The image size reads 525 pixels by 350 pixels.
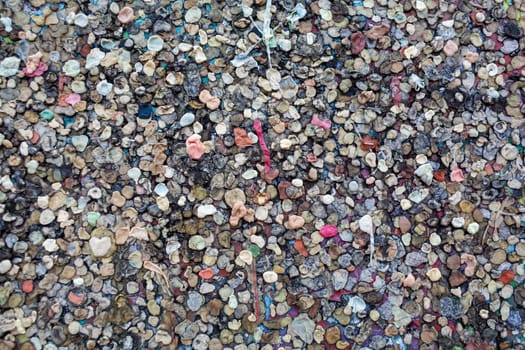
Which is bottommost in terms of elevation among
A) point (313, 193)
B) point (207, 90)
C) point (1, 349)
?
point (1, 349)

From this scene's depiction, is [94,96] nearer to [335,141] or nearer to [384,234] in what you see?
[335,141]

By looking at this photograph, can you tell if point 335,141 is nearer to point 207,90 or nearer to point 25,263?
point 207,90

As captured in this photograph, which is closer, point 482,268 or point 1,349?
point 1,349

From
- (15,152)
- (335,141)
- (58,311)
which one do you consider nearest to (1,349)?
(58,311)

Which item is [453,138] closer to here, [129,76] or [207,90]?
[207,90]

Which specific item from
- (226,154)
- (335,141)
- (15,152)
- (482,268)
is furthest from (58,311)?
(482,268)

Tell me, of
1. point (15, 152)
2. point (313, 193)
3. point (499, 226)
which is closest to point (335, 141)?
point (313, 193)

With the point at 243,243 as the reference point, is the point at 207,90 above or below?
above

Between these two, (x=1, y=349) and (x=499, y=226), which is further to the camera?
(x=499, y=226)

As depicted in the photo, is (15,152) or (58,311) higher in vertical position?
(15,152)
